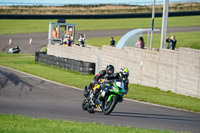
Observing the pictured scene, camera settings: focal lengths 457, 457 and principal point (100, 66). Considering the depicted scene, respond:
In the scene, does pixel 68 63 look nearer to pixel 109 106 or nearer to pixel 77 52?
pixel 77 52

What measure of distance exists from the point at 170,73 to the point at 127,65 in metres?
3.84

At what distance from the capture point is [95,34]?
180 feet

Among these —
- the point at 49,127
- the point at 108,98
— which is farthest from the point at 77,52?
the point at 49,127

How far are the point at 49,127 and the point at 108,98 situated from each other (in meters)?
3.13

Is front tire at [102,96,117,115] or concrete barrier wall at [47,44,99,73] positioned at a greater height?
concrete barrier wall at [47,44,99,73]

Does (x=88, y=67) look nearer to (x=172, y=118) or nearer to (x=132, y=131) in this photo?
(x=172, y=118)

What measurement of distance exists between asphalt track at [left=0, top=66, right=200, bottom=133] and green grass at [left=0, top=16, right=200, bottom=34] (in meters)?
39.9

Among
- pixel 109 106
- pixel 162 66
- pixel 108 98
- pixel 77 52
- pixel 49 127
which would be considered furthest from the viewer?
pixel 77 52

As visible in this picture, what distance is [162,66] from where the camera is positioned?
20.9 metres

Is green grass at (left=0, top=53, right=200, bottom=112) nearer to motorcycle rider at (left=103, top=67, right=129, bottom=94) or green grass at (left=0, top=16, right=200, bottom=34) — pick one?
motorcycle rider at (left=103, top=67, right=129, bottom=94)

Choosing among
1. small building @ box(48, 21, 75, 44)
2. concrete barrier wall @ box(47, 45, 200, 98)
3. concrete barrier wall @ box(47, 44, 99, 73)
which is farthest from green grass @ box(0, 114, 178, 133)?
small building @ box(48, 21, 75, 44)

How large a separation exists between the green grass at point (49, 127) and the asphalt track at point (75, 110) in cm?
124

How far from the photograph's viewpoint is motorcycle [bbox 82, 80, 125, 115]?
12.2 m

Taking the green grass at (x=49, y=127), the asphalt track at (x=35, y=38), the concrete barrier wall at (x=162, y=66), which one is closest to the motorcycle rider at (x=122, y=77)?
the green grass at (x=49, y=127)
